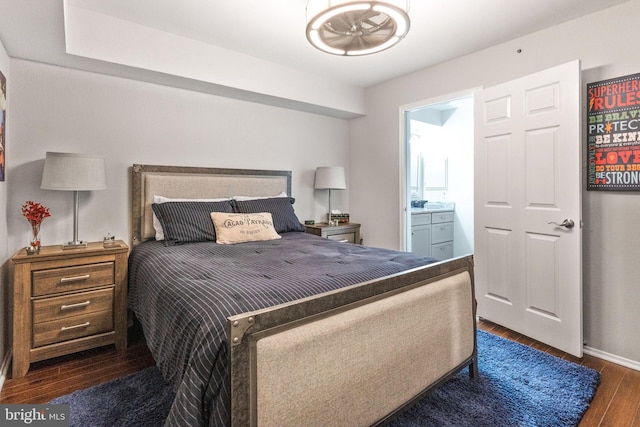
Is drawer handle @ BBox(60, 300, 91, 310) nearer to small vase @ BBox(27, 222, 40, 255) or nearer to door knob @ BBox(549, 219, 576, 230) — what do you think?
small vase @ BBox(27, 222, 40, 255)

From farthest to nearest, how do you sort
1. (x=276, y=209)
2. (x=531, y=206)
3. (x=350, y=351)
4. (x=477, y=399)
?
(x=276, y=209), (x=531, y=206), (x=477, y=399), (x=350, y=351)

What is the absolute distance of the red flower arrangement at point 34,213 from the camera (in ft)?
7.34

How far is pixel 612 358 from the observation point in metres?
2.29

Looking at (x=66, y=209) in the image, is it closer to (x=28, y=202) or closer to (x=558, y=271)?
(x=28, y=202)

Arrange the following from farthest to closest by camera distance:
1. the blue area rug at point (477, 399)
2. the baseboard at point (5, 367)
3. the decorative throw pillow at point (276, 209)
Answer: the decorative throw pillow at point (276, 209), the baseboard at point (5, 367), the blue area rug at point (477, 399)

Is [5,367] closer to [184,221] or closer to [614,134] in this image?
[184,221]

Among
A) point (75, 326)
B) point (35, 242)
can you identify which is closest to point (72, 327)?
point (75, 326)

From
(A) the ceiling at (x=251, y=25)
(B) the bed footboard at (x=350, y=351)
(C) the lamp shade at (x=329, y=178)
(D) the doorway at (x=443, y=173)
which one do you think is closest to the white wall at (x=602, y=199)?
(A) the ceiling at (x=251, y=25)

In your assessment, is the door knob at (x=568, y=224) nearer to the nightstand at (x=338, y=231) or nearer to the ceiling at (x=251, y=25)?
the ceiling at (x=251, y=25)

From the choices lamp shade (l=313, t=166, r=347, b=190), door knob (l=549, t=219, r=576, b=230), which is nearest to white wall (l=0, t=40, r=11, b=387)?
lamp shade (l=313, t=166, r=347, b=190)

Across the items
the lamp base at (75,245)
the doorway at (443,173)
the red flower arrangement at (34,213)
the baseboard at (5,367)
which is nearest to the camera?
the baseboard at (5,367)

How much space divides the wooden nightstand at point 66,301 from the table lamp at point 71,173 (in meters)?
0.23

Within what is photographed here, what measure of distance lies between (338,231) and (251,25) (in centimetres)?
226

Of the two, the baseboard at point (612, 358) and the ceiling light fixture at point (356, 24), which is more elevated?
the ceiling light fixture at point (356, 24)
